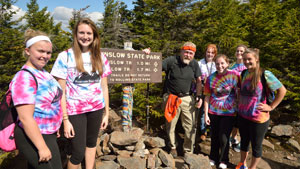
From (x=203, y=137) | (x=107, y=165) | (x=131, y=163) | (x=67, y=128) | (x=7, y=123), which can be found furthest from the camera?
(x=203, y=137)

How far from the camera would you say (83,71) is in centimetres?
238

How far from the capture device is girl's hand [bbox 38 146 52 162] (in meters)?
1.70

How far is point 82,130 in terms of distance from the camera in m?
2.45

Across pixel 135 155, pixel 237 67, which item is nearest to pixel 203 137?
pixel 237 67

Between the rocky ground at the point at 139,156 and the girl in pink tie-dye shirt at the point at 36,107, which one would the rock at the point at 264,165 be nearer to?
the rocky ground at the point at 139,156

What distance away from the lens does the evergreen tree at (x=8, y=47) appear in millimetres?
15906

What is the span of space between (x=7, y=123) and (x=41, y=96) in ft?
1.28

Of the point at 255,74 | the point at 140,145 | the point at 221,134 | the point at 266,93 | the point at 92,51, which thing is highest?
the point at 92,51

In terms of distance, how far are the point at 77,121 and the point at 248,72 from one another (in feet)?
10.3

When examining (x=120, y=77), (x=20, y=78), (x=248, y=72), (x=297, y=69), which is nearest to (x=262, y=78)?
(x=248, y=72)

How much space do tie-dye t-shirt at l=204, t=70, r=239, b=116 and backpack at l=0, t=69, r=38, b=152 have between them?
3.21 meters

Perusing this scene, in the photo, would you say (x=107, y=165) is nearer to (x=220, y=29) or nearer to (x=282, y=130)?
(x=282, y=130)

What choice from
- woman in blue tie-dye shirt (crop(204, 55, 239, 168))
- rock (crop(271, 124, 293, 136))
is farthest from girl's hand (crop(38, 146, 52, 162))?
rock (crop(271, 124, 293, 136))

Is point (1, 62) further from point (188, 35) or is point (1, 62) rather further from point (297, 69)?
point (297, 69)
